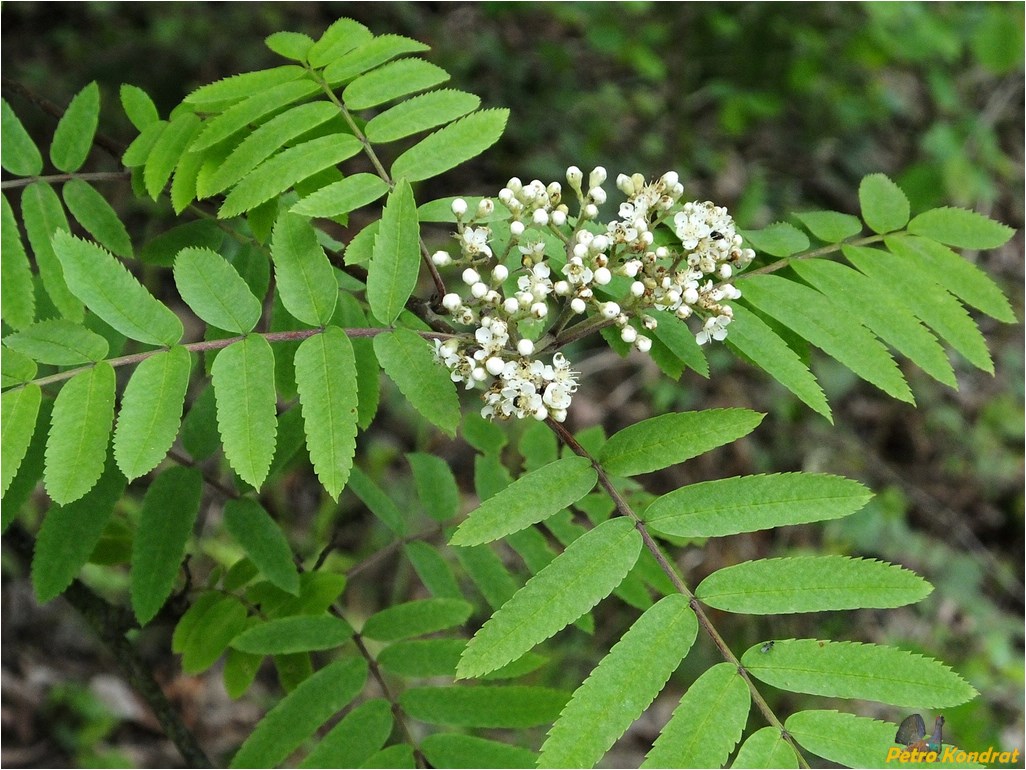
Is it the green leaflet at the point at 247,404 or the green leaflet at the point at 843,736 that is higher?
the green leaflet at the point at 247,404

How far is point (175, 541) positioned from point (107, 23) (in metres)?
5.66

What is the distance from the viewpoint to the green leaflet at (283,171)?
2.17 m

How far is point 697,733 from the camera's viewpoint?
1747 millimetres

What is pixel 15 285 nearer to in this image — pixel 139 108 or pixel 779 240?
pixel 139 108

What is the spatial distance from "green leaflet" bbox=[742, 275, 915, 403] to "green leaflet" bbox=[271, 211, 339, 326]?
1.06 metres

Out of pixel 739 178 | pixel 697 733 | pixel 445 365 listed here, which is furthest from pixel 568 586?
pixel 739 178

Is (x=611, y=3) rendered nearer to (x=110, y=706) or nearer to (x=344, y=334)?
(x=344, y=334)

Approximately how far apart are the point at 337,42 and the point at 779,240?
1324 mm

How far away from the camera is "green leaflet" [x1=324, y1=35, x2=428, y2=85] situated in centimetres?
237

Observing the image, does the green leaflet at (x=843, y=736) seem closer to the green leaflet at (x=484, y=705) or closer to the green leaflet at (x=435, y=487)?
the green leaflet at (x=484, y=705)

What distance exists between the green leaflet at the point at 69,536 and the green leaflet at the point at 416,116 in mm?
1193

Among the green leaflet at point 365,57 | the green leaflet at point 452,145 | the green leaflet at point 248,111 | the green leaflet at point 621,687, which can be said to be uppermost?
the green leaflet at point 365,57

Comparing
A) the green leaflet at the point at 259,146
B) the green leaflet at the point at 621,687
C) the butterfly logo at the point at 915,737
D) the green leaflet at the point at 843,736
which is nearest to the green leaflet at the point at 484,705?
the green leaflet at the point at 621,687

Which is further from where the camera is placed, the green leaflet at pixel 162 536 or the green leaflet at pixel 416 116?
the green leaflet at pixel 162 536
